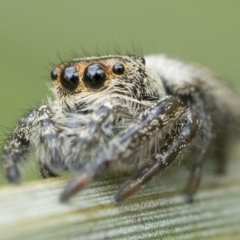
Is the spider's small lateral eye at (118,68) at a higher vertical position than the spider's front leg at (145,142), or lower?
higher

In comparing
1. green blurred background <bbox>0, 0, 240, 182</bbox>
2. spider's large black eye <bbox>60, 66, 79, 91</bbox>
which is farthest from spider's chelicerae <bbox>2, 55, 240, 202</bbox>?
green blurred background <bbox>0, 0, 240, 182</bbox>

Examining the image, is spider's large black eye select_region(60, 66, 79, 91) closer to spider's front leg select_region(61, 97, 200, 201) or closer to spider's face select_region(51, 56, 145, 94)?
spider's face select_region(51, 56, 145, 94)

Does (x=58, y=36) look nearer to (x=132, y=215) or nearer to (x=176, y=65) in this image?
(x=176, y=65)

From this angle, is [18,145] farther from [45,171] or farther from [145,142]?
[145,142]

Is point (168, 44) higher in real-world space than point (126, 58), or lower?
lower

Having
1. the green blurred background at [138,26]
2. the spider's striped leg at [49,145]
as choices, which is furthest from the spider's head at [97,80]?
the green blurred background at [138,26]

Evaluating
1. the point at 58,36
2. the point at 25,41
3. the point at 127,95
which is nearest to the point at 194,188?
the point at 127,95

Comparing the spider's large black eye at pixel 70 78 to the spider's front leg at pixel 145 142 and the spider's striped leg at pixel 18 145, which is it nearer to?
the spider's striped leg at pixel 18 145
